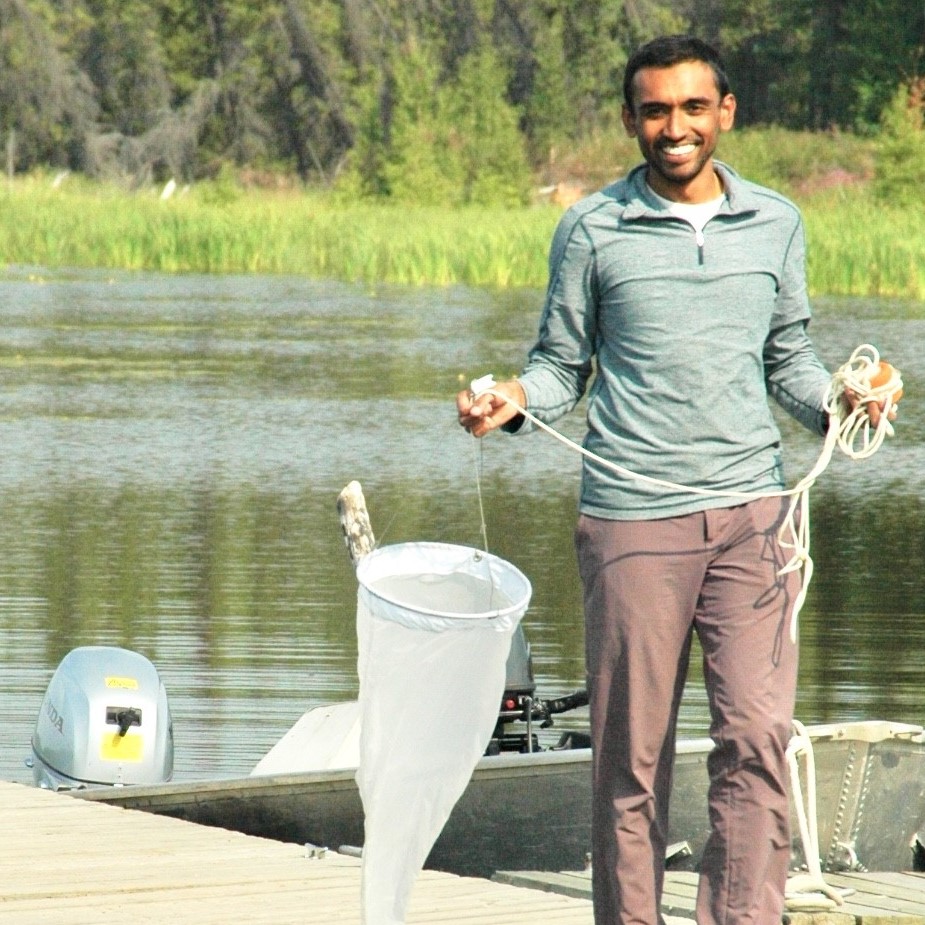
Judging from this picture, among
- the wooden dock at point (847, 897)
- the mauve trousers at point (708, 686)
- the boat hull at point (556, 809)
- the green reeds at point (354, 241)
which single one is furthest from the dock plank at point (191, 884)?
the green reeds at point (354, 241)

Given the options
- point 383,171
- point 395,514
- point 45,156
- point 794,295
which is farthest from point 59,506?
point 45,156

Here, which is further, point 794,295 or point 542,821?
point 542,821

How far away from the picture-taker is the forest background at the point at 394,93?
51.9 meters

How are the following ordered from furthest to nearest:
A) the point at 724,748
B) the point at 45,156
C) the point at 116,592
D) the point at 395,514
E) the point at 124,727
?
the point at 45,156, the point at 395,514, the point at 116,592, the point at 124,727, the point at 724,748

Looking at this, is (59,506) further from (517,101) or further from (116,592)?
(517,101)

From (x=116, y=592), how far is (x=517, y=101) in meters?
50.9

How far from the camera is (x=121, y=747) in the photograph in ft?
22.1

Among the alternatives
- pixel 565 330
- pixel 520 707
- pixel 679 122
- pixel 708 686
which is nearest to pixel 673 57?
pixel 679 122

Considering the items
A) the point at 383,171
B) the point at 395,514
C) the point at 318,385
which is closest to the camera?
the point at 395,514

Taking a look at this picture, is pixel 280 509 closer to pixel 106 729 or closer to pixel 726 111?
pixel 106 729

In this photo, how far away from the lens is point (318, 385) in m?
20.1

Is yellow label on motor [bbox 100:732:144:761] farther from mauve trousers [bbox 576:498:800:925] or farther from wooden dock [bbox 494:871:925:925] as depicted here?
mauve trousers [bbox 576:498:800:925]

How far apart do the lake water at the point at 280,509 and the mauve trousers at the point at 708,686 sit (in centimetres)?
401

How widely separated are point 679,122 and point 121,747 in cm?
329
